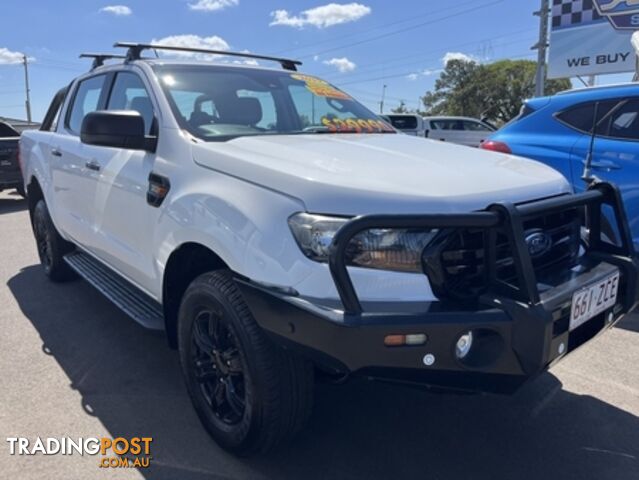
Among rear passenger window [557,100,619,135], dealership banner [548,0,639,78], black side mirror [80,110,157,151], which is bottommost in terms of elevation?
black side mirror [80,110,157,151]

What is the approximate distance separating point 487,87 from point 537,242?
4882 cm

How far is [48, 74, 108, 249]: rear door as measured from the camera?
3.75 m

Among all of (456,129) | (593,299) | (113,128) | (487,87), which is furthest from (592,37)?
(487,87)

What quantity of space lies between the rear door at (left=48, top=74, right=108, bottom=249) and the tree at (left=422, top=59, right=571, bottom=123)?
4409 cm

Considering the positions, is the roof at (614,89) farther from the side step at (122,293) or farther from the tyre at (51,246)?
the tyre at (51,246)

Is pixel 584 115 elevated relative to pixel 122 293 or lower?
elevated

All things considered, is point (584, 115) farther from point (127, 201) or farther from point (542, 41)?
point (542, 41)

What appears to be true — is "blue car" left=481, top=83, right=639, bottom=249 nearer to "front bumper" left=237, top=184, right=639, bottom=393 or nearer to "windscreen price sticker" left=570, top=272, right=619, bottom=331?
"windscreen price sticker" left=570, top=272, right=619, bottom=331

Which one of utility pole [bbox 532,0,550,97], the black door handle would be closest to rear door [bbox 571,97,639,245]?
the black door handle

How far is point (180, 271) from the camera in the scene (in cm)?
278

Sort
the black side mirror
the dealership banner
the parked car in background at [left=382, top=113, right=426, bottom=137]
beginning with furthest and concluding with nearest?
the parked car in background at [left=382, top=113, right=426, bottom=137] → the dealership banner → the black side mirror

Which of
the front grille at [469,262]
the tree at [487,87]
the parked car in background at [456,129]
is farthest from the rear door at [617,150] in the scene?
the tree at [487,87]

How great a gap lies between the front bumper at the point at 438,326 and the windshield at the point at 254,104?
120 centimetres

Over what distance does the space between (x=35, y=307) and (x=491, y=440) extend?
11.7ft
